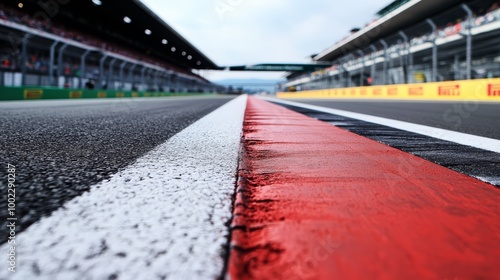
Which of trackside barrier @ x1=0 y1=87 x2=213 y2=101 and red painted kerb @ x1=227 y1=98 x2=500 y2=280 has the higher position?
trackside barrier @ x1=0 y1=87 x2=213 y2=101

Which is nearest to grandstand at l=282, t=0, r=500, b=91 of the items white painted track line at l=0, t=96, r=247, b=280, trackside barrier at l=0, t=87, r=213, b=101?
white painted track line at l=0, t=96, r=247, b=280

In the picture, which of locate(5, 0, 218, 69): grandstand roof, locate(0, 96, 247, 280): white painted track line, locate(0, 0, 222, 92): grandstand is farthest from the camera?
locate(5, 0, 218, 69): grandstand roof

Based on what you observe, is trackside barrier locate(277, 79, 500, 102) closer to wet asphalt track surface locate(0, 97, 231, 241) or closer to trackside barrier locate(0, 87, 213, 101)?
wet asphalt track surface locate(0, 97, 231, 241)

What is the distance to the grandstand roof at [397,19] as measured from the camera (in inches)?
792

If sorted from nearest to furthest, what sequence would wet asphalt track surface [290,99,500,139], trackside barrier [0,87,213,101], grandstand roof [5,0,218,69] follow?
wet asphalt track surface [290,99,500,139], trackside barrier [0,87,213,101], grandstand roof [5,0,218,69]

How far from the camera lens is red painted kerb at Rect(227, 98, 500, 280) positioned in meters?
0.51

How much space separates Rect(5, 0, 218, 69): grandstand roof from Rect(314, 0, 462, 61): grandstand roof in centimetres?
1891

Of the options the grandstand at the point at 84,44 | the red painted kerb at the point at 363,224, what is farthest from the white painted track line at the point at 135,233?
the grandstand at the point at 84,44

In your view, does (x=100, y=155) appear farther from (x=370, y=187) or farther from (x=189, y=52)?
(x=189, y=52)

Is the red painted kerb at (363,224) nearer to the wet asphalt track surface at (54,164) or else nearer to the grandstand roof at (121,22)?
the wet asphalt track surface at (54,164)

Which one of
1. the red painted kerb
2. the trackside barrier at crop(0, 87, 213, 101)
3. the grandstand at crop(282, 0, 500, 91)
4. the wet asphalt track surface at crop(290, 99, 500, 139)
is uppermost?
the grandstand at crop(282, 0, 500, 91)

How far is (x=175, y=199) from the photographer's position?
79cm

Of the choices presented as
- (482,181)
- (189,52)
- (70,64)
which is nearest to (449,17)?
(482,181)

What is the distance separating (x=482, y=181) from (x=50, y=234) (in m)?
1.27
